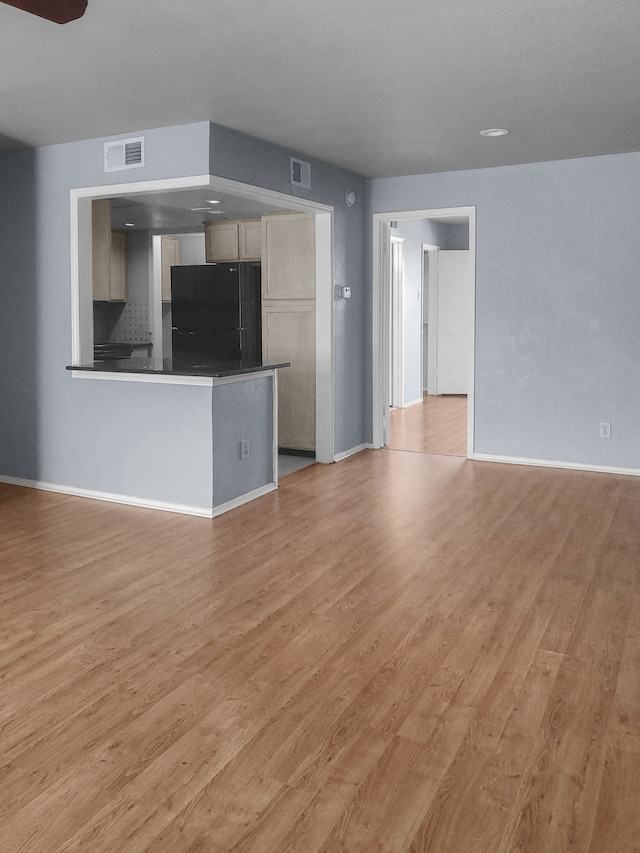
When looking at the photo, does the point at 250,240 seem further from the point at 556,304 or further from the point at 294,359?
the point at 556,304

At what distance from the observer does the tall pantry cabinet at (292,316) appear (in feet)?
20.9

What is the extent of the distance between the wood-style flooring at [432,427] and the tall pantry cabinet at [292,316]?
3.40ft

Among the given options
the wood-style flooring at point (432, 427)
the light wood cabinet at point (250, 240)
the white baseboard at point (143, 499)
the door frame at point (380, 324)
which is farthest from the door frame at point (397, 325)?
the white baseboard at point (143, 499)

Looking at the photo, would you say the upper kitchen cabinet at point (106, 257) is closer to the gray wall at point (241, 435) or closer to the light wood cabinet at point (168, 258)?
the light wood cabinet at point (168, 258)

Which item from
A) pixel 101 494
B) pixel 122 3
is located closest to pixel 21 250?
pixel 101 494

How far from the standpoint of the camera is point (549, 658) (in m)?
2.84

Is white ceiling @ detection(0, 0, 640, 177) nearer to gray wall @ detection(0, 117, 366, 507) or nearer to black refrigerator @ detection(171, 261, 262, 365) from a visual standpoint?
A: gray wall @ detection(0, 117, 366, 507)

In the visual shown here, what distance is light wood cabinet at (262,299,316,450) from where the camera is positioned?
6.46m

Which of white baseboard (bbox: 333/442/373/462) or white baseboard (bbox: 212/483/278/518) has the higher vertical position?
white baseboard (bbox: 333/442/373/462)

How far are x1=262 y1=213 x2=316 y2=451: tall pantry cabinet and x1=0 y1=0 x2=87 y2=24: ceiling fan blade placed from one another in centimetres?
370

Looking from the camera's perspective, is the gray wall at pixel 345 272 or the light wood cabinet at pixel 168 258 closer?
the gray wall at pixel 345 272

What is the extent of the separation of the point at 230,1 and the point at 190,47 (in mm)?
538

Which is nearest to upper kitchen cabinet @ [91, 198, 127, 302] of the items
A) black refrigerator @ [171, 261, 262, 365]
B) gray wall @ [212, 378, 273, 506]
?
black refrigerator @ [171, 261, 262, 365]

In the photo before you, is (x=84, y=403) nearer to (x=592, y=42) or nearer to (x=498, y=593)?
(x=498, y=593)
